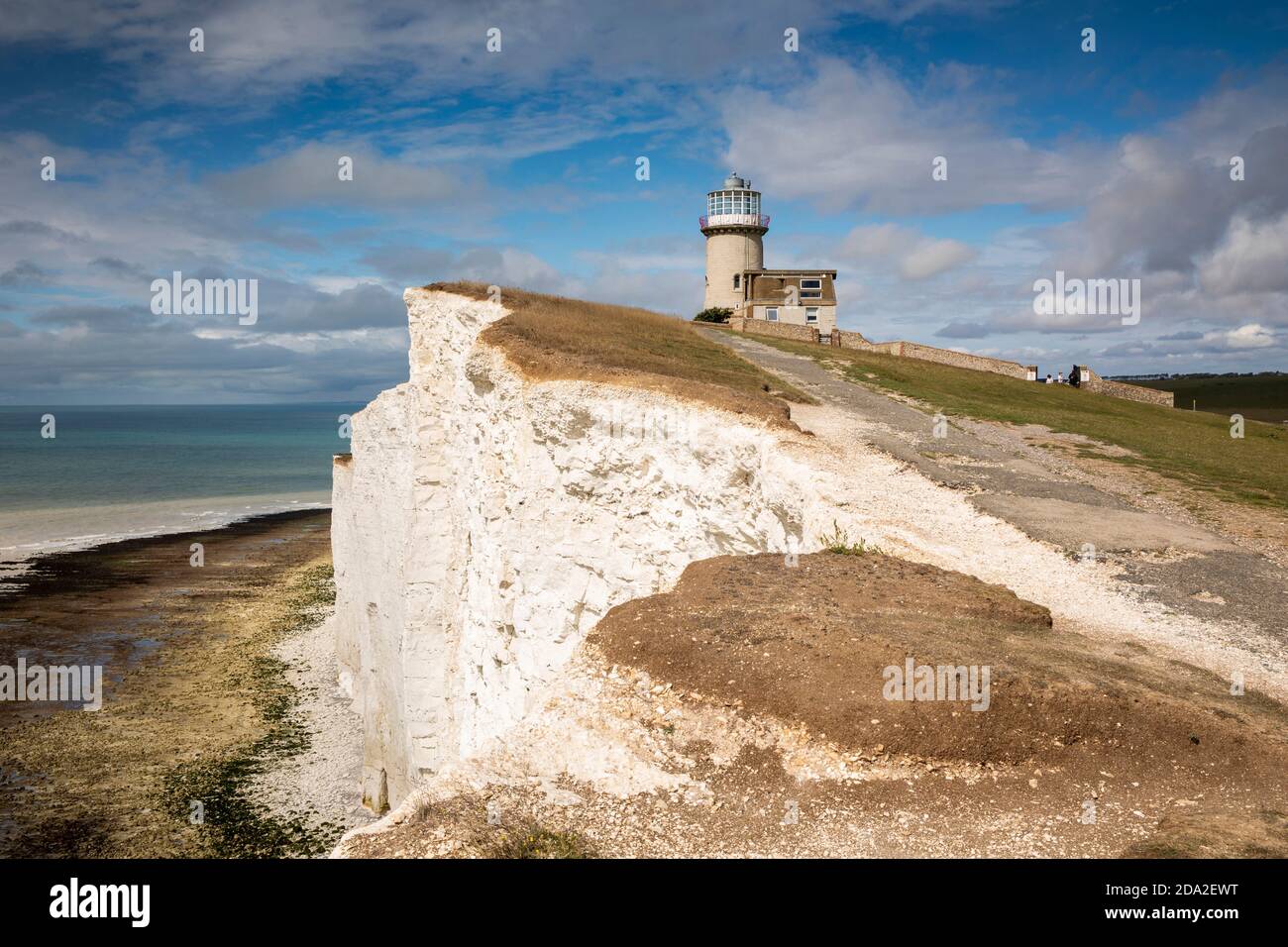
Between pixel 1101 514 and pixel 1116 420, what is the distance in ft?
63.6

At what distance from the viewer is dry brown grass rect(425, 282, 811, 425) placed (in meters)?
19.3

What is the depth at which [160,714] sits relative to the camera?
28625mm

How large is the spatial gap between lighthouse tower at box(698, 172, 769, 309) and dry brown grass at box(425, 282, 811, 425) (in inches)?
1318

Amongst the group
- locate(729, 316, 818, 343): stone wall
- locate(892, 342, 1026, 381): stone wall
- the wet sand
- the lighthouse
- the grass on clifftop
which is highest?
the lighthouse

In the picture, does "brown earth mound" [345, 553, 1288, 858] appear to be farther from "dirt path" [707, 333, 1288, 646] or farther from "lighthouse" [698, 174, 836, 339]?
"lighthouse" [698, 174, 836, 339]

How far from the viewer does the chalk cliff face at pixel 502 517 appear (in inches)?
681

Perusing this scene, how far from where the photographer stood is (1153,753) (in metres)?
8.24

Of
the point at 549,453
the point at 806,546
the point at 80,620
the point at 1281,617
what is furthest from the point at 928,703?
the point at 80,620

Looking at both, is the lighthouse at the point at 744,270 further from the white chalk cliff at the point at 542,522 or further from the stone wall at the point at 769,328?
the white chalk cliff at the point at 542,522

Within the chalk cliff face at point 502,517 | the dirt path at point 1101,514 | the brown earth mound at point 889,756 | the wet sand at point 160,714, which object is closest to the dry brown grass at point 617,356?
the chalk cliff face at point 502,517

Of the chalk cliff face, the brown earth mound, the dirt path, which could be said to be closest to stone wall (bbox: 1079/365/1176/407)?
the dirt path

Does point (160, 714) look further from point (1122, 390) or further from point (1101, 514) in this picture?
point (1122, 390)

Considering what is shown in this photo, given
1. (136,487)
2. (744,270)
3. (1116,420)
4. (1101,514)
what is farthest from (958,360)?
(136,487)
